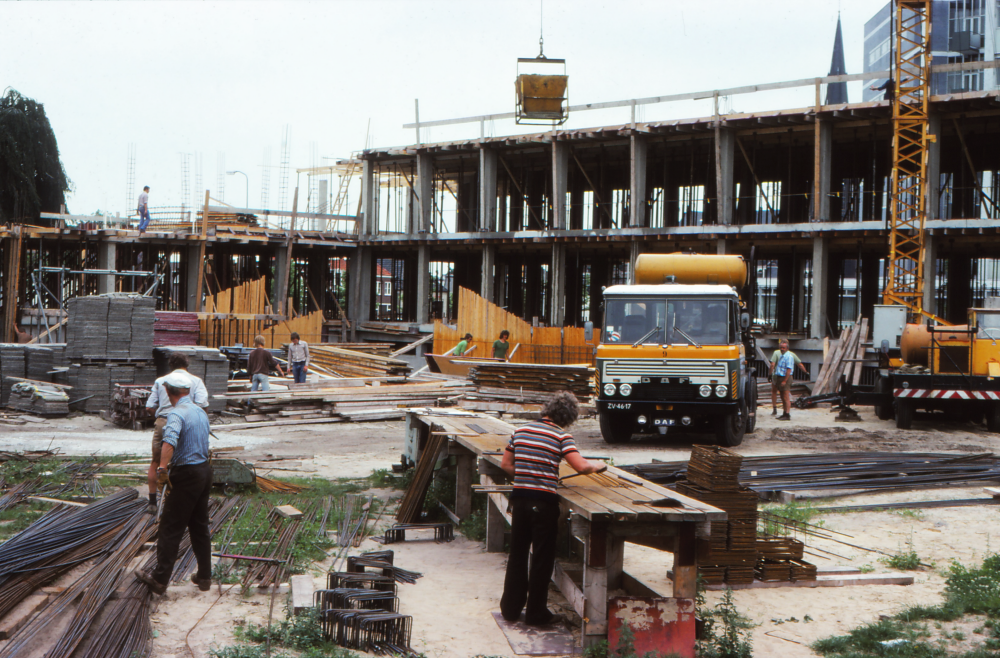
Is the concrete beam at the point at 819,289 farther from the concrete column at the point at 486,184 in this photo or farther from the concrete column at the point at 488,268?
the concrete column at the point at 486,184

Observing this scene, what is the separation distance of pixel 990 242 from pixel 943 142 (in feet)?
16.3

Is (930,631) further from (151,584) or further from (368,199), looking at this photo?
(368,199)

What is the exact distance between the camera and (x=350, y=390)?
20750 millimetres

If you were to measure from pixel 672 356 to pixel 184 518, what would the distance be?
9.46 m

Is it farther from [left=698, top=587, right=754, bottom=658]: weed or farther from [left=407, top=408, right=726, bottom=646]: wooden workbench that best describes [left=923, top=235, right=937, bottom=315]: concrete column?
[left=698, top=587, right=754, bottom=658]: weed

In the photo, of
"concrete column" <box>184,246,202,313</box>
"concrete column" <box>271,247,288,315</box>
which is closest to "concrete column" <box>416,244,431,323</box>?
"concrete column" <box>271,247,288,315</box>

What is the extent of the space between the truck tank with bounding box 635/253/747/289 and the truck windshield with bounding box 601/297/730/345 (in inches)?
70.0

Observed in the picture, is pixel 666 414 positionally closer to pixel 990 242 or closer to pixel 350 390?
pixel 350 390

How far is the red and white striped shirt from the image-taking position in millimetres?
6211

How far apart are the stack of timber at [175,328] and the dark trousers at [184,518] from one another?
1976cm

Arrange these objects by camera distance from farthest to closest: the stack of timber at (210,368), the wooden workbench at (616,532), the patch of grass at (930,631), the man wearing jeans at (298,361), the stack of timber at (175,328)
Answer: the stack of timber at (175,328) < the man wearing jeans at (298,361) < the stack of timber at (210,368) < the patch of grass at (930,631) < the wooden workbench at (616,532)

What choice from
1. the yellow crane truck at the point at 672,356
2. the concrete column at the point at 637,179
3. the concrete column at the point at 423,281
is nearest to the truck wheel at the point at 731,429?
the yellow crane truck at the point at 672,356

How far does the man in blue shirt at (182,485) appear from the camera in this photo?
6.66m

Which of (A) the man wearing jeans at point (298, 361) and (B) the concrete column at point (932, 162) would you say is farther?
(B) the concrete column at point (932, 162)
